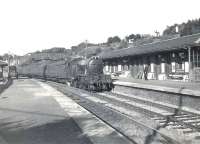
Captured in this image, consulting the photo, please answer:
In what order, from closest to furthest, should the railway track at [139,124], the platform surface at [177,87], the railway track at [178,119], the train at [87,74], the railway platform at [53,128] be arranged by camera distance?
the railway platform at [53,128]
the railway track at [139,124]
the railway track at [178,119]
the platform surface at [177,87]
the train at [87,74]

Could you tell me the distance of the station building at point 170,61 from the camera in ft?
96.6

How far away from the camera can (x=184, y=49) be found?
30781mm

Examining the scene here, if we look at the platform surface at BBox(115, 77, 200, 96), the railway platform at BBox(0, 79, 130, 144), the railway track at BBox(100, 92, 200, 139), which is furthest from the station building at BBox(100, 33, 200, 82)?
the railway platform at BBox(0, 79, 130, 144)

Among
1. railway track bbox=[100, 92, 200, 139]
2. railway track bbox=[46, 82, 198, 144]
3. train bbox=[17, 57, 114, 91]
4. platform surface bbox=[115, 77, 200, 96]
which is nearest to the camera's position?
railway track bbox=[46, 82, 198, 144]

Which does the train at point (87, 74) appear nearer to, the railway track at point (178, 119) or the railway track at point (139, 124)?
the railway track at point (139, 124)

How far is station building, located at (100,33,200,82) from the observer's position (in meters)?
29.5

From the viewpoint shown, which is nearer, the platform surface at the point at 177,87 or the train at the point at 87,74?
the platform surface at the point at 177,87

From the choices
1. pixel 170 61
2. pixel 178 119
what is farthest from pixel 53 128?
pixel 170 61

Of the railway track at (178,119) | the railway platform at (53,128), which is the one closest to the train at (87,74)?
the railway track at (178,119)

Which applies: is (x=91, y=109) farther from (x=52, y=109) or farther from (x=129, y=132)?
(x=129, y=132)

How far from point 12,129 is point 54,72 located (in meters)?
31.9

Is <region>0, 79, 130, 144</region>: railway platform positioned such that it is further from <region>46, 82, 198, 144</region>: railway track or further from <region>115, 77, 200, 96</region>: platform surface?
<region>115, 77, 200, 96</region>: platform surface

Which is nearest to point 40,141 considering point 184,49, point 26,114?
point 26,114

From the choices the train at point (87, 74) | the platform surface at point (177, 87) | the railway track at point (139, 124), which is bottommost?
the railway track at point (139, 124)
